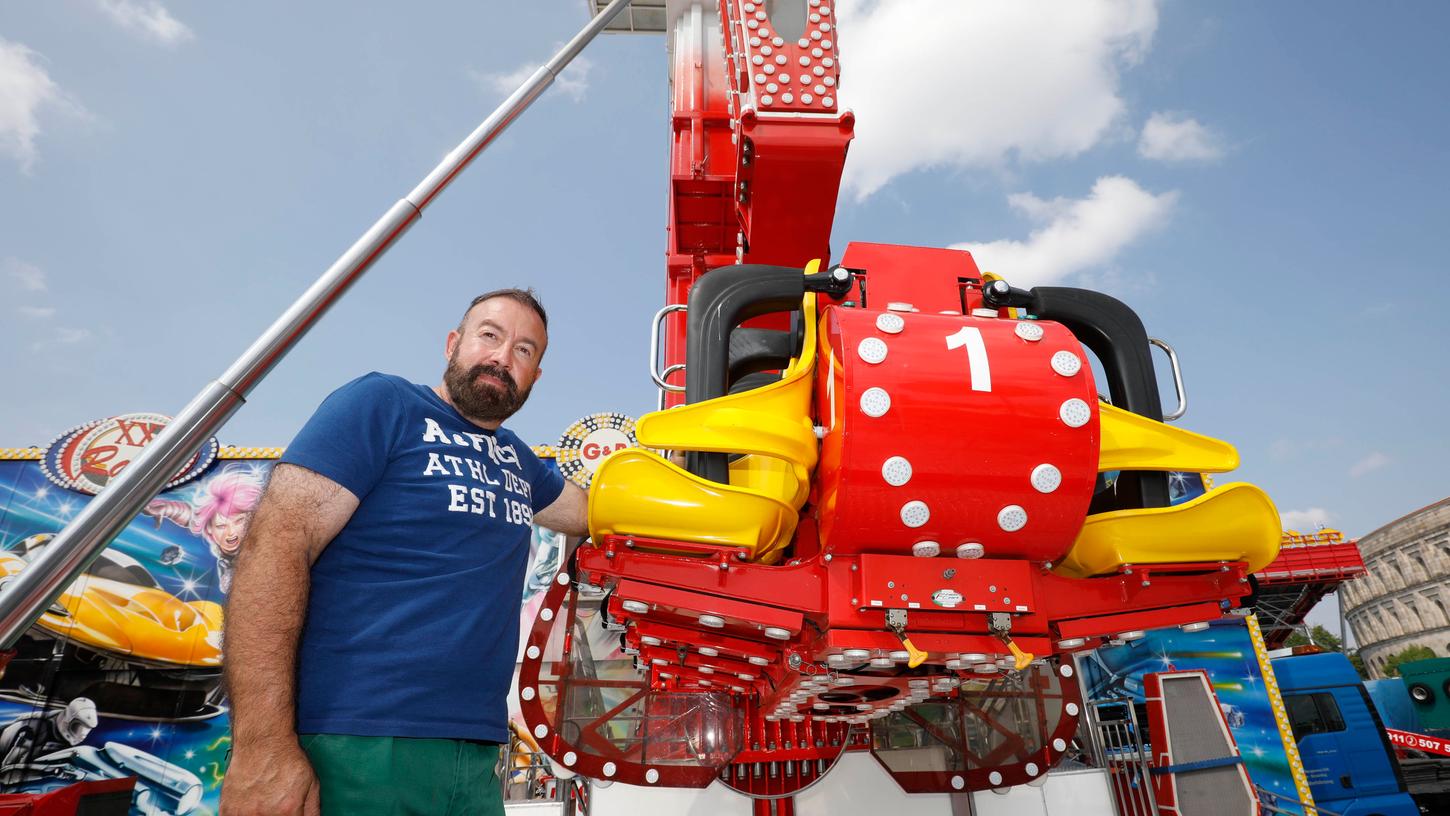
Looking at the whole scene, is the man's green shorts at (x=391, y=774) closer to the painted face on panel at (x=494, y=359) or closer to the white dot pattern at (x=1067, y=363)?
the painted face on panel at (x=494, y=359)

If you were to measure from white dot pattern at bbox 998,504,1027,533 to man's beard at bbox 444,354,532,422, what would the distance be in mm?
1374

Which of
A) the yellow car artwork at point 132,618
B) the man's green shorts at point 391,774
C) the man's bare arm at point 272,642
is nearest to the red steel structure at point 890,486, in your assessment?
the man's green shorts at point 391,774

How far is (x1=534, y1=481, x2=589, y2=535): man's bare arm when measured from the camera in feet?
7.84

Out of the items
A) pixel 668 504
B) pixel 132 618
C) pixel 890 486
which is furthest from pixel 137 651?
pixel 890 486

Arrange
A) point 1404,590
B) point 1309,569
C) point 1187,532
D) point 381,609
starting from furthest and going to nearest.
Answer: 1. point 1404,590
2. point 1309,569
3. point 1187,532
4. point 381,609

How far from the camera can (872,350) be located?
1.78m

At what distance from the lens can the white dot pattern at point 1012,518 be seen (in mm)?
1822

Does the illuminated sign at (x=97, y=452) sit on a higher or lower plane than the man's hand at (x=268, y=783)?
higher

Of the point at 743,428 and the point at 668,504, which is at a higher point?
the point at 743,428

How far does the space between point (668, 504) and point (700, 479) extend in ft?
0.36

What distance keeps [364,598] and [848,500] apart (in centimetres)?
115

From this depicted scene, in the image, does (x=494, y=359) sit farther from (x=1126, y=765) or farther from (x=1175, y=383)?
(x=1126, y=765)

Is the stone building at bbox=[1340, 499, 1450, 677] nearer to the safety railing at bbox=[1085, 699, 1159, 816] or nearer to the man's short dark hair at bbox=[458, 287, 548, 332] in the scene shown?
the safety railing at bbox=[1085, 699, 1159, 816]

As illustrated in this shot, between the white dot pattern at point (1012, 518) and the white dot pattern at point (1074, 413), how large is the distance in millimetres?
254
